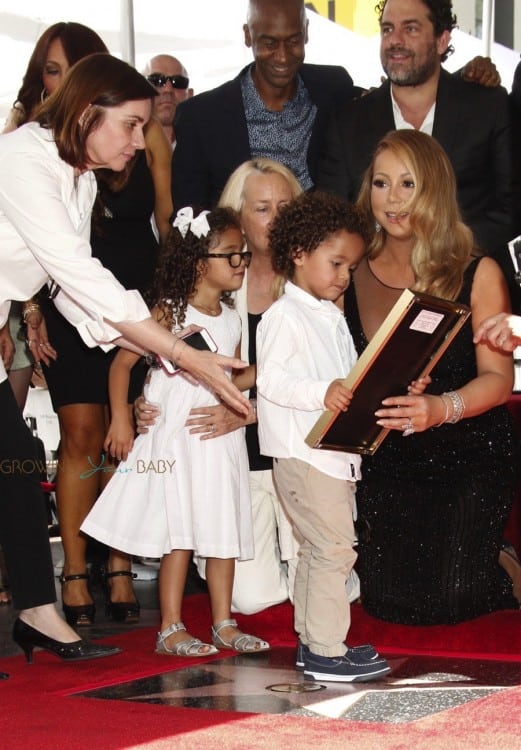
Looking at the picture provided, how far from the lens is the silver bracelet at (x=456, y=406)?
3.13m

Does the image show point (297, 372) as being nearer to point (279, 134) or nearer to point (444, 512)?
point (444, 512)

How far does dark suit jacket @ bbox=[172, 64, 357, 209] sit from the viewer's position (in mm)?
4199

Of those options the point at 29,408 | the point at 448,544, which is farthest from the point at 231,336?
the point at 29,408

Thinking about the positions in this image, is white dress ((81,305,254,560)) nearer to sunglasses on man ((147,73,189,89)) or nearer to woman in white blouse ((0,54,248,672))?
woman in white blouse ((0,54,248,672))

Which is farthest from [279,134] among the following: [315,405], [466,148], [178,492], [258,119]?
[315,405]

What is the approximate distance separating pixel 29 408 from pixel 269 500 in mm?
2852

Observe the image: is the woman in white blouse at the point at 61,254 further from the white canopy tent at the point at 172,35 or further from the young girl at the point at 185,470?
the white canopy tent at the point at 172,35

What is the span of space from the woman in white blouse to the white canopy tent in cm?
319

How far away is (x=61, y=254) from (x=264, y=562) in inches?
53.9

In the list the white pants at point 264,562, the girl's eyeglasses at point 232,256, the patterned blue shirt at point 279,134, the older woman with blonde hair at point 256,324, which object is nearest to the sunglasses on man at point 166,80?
the patterned blue shirt at point 279,134

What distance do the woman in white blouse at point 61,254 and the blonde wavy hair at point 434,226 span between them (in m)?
0.86

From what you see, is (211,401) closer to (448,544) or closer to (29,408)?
(448,544)

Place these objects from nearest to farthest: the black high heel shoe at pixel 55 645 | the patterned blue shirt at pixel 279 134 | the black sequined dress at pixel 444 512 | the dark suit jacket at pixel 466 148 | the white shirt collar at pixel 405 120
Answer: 1. the black high heel shoe at pixel 55 645
2. the black sequined dress at pixel 444 512
3. the dark suit jacket at pixel 466 148
4. the white shirt collar at pixel 405 120
5. the patterned blue shirt at pixel 279 134

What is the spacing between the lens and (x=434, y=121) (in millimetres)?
4066
